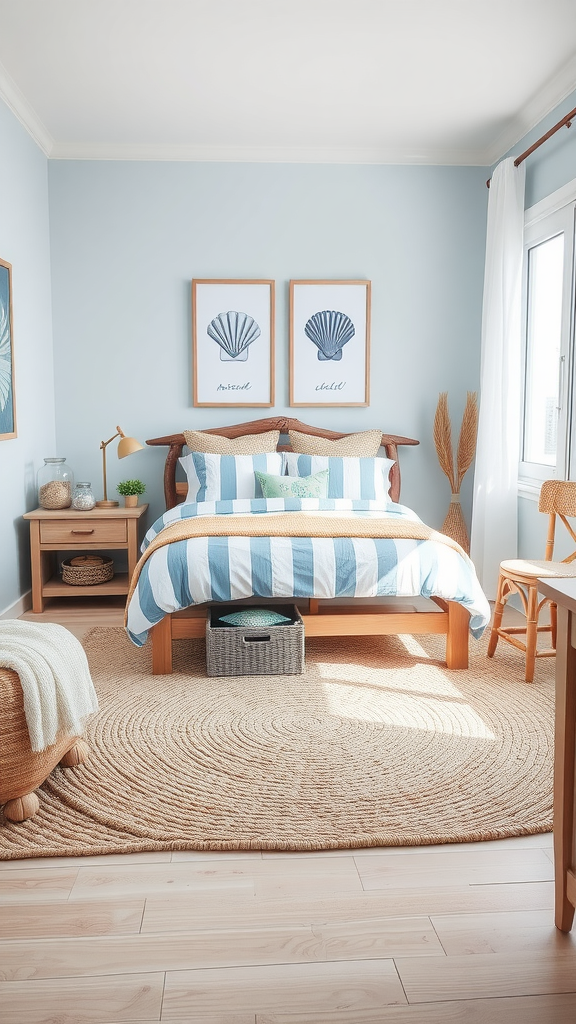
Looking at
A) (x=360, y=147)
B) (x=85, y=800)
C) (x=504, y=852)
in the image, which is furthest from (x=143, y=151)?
(x=504, y=852)

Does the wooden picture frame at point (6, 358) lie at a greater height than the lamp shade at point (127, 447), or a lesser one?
greater

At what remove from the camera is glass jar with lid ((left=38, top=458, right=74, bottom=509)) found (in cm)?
455

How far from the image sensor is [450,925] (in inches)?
68.9

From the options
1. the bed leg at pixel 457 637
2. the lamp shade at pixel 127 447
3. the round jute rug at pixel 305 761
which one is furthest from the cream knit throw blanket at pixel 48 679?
the lamp shade at pixel 127 447

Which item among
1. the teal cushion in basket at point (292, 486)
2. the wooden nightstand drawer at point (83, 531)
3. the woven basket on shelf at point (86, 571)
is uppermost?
the teal cushion in basket at point (292, 486)

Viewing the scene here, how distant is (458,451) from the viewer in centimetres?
507

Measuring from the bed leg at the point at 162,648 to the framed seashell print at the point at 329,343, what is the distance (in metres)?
2.08

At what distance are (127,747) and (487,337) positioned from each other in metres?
3.17

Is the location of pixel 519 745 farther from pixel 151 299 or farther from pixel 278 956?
pixel 151 299

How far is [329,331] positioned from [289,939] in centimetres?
391

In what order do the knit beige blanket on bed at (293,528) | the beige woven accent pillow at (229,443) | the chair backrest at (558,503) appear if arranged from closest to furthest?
the knit beige blanket on bed at (293,528) < the chair backrest at (558,503) < the beige woven accent pillow at (229,443)

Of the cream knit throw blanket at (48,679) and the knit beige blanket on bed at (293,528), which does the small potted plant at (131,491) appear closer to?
the knit beige blanket on bed at (293,528)

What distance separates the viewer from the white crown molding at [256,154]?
4.80 metres

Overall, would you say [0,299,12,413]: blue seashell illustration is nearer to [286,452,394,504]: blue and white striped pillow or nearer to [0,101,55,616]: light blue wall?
[0,101,55,616]: light blue wall
